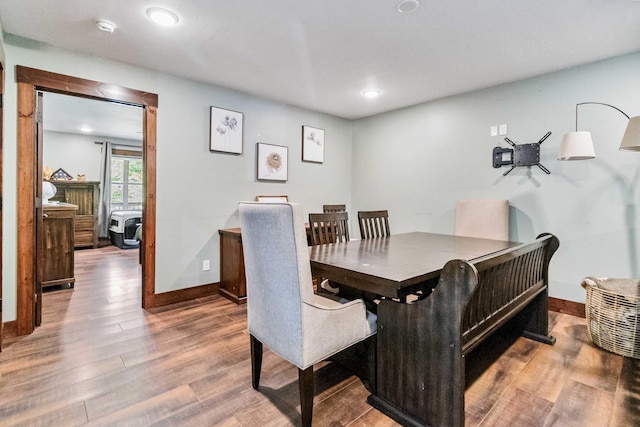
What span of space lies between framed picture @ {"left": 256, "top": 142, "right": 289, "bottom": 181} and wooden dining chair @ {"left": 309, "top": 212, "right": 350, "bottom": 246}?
1.50 meters

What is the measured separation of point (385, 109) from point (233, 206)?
2.38 m

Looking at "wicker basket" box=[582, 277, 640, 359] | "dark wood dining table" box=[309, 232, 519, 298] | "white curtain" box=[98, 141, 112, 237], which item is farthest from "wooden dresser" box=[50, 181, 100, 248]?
"wicker basket" box=[582, 277, 640, 359]

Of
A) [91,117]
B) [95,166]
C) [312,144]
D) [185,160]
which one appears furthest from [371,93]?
[95,166]

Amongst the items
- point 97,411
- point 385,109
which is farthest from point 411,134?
point 97,411

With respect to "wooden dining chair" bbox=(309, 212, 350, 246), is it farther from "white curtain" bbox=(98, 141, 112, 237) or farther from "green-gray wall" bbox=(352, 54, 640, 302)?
"white curtain" bbox=(98, 141, 112, 237)

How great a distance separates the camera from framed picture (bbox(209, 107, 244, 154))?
339 cm

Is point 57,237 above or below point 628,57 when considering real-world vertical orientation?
below

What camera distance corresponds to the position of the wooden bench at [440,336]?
4.32ft

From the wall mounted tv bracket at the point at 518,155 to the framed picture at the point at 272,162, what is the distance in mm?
2413

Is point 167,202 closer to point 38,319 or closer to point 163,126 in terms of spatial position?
point 163,126

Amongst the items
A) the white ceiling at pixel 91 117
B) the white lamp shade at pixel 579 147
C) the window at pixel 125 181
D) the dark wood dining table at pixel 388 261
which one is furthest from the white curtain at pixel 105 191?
the white lamp shade at pixel 579 147

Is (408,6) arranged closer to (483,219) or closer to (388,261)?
(388,261)

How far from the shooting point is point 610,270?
270 centimetres

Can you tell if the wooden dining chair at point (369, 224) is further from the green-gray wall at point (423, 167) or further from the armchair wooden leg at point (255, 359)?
the armchair wooden leg at point (255, 359)
